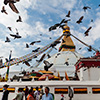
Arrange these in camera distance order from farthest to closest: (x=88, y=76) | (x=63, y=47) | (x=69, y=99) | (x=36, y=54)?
(x=63, y=47) → (x=36, y=54) → (x=88, y=76) → (x=69, y=99)

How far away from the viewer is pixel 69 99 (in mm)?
10477

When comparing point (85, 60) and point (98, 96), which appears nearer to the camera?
point (98, 96)

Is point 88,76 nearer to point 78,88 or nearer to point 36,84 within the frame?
point 78,88

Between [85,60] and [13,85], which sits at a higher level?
[85,60]

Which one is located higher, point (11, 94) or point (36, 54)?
point (36, 54)

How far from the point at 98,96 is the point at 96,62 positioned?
704cm

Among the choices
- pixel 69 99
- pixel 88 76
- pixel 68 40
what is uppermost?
pixel 68 40

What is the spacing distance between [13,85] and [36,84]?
2199mm

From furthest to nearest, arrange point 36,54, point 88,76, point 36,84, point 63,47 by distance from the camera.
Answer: point 63,47 < point 36,54 < point 88,76 < point 36,84

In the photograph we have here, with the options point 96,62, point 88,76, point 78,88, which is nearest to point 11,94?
point 78,88

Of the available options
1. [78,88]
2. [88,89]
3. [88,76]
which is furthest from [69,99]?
[88,76]

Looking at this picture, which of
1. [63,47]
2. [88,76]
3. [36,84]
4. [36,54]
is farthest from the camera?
[63,47]

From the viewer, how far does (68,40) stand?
38.8m

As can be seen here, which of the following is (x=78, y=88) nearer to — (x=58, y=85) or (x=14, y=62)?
(x=58, y=85)
